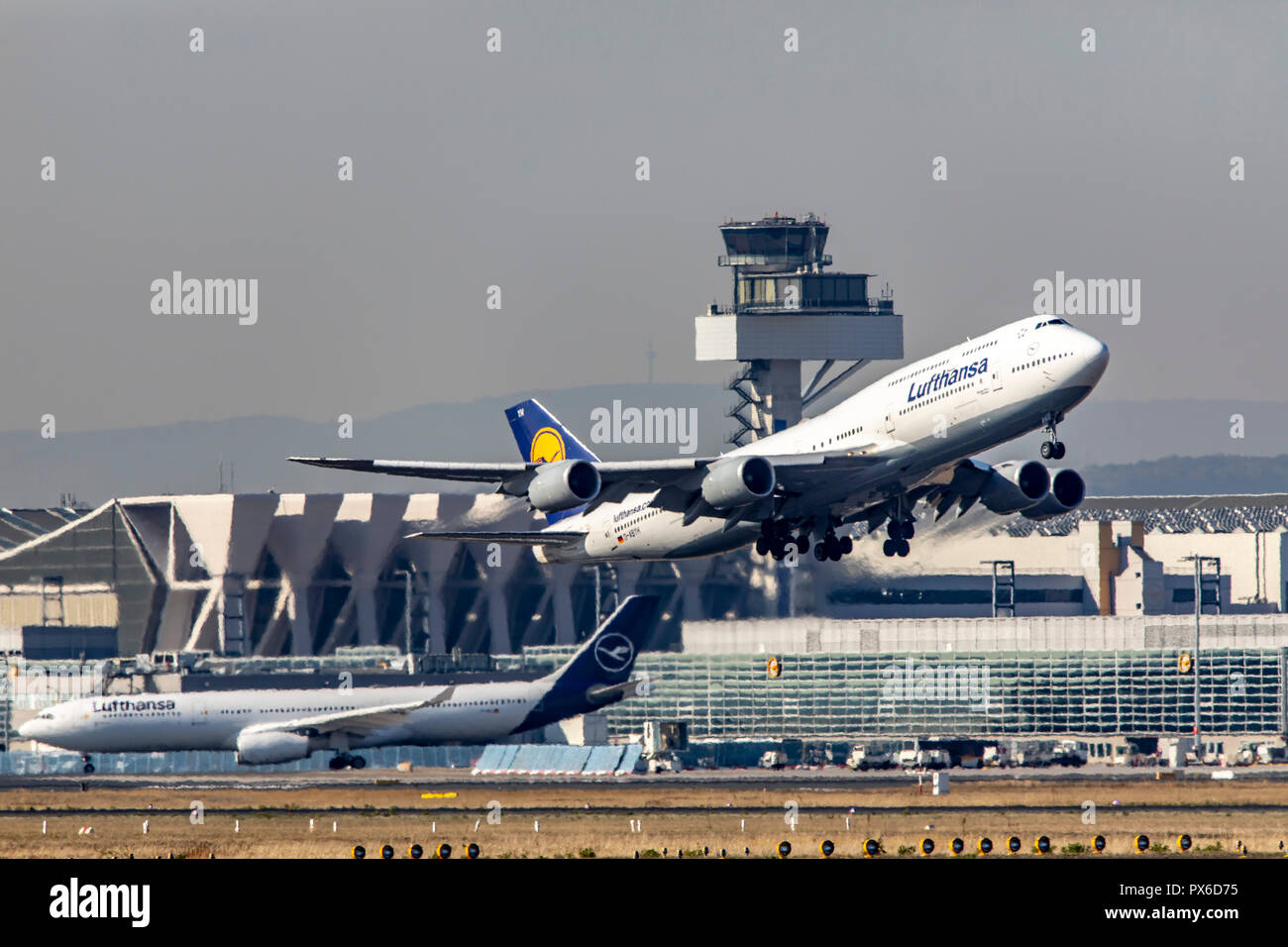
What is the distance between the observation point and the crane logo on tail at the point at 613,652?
8594cm

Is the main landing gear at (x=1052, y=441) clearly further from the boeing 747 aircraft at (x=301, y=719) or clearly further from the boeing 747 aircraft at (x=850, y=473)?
the boeing 747 aircraft at (x=301, y=719)

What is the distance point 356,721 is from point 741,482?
27857 mm

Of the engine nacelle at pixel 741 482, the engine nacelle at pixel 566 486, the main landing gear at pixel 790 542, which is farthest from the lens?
the main landing gear at pixel 790 542

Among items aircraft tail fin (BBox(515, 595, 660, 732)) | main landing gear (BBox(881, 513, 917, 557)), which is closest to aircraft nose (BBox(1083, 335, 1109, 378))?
main landing gear (BBox(881, 513, 917, 557))

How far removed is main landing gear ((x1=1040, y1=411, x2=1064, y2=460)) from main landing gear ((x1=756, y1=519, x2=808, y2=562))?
10.0 m

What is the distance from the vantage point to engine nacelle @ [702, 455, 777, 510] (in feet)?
195

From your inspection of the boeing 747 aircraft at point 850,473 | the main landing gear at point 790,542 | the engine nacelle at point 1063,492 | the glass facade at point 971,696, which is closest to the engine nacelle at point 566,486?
the boeing 747 aircraft at point 850,473

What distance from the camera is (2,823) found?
59.9 meters

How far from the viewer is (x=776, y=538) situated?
213 ft

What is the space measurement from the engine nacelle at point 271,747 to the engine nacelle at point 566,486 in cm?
2419
